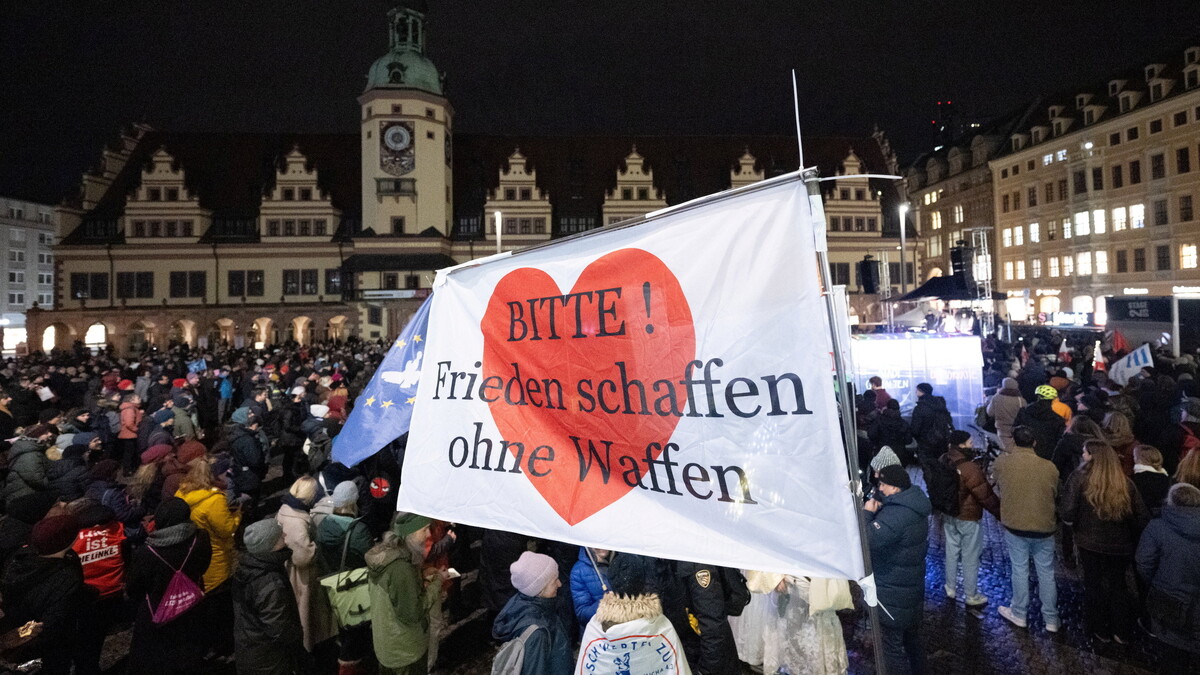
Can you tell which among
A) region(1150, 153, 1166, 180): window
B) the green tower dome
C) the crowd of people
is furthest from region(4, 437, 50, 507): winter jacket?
region(1150, 153, 1166, 180): window

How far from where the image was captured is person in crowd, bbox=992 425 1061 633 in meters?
5.37

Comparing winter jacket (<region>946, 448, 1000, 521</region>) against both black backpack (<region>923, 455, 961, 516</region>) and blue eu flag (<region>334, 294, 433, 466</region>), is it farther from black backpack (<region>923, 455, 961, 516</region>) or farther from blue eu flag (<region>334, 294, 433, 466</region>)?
blue eu flag (<region>334, 294, 433, 466</region>)

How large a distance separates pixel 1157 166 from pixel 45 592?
5238 cm

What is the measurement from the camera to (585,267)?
326cm

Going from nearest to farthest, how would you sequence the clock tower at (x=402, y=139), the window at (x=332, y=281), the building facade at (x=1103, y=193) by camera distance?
A: 1. the building facade at (x=1103, y=193)
2. the clock tower at (x=402, y=139)
3. the window at (x=332, y=281)

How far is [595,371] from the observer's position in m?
3.19

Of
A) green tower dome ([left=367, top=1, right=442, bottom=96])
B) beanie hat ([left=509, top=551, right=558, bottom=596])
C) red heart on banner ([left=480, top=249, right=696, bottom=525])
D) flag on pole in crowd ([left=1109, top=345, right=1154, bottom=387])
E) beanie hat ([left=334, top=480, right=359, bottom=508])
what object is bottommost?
beanie hat ([left=509, top=551, right=558, bottom=596])

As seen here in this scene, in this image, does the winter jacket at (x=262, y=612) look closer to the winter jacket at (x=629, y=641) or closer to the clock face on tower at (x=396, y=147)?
the winter jacket at (x=629, y=641)

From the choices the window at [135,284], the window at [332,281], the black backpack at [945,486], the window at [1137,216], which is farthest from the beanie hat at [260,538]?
the window at [1137,216]

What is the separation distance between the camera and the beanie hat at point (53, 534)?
13.6 feet

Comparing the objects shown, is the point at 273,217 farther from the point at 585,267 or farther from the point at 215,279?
the point at 585,267

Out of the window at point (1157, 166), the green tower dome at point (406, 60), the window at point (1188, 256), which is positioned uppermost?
the green tower dome at point (406, 60)

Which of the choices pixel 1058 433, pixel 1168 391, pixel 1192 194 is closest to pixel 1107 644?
pixel 1058 433

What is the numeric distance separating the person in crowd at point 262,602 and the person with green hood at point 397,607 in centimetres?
59
